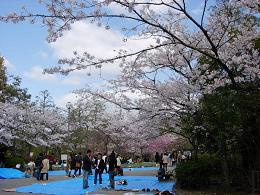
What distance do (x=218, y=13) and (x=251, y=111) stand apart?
11.9 ft

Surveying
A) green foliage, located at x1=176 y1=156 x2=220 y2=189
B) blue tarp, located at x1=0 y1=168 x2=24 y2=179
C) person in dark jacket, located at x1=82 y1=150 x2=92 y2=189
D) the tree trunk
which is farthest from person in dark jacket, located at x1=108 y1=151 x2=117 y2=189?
blue tarp, located at x1=0 y1=168 x2=24 y2=179

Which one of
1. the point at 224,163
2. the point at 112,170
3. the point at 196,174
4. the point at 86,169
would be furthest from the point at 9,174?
the point at 224,163

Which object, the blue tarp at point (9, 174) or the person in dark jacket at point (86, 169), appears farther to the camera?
the blue tarp at point (9, 174)

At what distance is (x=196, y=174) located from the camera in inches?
584

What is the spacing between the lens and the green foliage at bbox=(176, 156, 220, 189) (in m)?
14.8

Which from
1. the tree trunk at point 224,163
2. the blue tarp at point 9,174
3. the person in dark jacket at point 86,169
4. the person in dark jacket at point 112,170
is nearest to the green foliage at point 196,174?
the tree trunk at point 224,163

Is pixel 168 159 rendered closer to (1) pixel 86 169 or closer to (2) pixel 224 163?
(1) pixel 86 169

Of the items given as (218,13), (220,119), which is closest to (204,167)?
(220,119)

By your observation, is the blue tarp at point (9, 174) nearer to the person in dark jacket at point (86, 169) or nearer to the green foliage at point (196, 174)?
the person in dark jacket at point (86, 169)

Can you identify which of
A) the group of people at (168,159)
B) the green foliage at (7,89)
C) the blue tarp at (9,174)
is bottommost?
the blue tarp at (9,174)

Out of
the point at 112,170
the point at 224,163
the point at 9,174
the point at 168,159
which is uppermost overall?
the point at 168,159

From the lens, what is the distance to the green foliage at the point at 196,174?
14.8m

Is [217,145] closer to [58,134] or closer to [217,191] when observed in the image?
[217,191]

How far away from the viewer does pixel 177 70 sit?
15.5 meters
